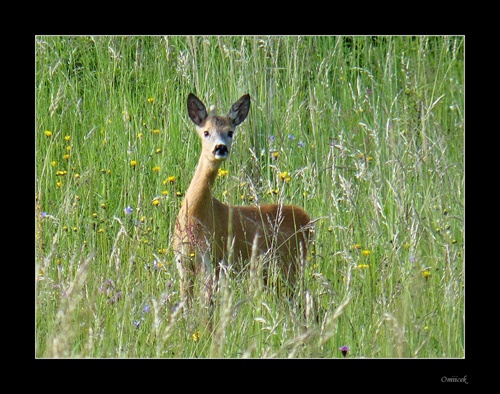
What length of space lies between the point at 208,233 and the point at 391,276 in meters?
1.44

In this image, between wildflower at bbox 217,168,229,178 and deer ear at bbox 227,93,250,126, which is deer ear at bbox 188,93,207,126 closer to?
deer ear at bbox 227,93,250,126

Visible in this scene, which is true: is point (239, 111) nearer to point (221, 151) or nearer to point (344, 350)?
point (221, 151)

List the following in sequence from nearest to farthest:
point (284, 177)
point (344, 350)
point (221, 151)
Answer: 1. point (344, 350)
2. point (284, 177)
3. point (221, 151)

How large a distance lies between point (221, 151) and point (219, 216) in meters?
0.47

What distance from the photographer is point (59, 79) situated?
7684 mm

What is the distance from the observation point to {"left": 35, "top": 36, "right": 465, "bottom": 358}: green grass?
4578mm

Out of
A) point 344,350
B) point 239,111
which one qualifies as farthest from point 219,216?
point 344,350

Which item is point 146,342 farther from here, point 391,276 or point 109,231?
point 109,231

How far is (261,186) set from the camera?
709 cm

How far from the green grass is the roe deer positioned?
18cm

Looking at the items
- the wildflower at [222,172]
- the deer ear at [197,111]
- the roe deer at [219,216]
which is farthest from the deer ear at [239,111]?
the wildflower at [222,172]

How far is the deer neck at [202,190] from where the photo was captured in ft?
20.6

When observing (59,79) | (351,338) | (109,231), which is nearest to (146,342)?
(351,338)

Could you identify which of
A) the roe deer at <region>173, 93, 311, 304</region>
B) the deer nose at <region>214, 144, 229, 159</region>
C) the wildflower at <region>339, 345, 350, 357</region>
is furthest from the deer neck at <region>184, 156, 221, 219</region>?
the wildflower at <region>339, 345, 350, 357</region>
